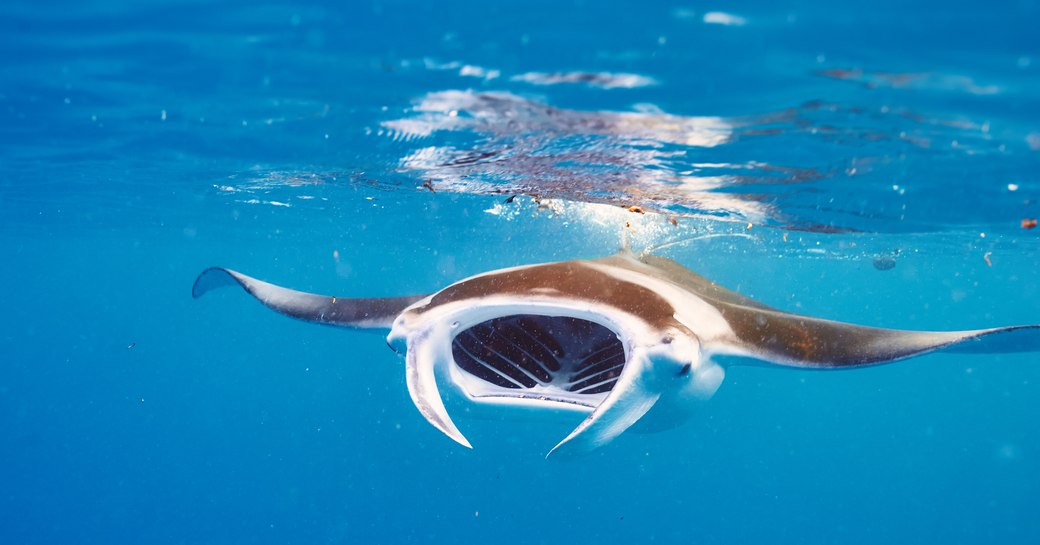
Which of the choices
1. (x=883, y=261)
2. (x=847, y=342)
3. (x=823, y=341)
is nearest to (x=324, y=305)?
(x=823, y=341)

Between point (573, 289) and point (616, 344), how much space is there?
4.82 feet

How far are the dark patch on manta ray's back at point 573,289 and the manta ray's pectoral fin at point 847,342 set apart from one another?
2.22 ft

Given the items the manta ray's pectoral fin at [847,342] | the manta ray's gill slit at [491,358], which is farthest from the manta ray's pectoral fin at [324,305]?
the manta ray's pectoral fin at [847,342]

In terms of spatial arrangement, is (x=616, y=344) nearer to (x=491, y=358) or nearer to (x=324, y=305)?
(x=491, y=358)

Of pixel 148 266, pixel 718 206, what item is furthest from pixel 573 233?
pixel 148 266

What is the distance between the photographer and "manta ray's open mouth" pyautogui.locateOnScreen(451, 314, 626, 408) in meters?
5.43

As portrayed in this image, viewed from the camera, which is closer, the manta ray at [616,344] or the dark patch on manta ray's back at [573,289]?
the manta ray at [616,344]

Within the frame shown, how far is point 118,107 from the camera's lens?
28.8ft

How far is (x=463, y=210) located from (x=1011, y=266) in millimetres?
24195

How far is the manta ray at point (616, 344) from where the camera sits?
13.5 ft

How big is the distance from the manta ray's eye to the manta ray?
0.7 inches

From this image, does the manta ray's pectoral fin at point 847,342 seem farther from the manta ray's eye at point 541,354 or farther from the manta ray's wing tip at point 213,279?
the manta ray's wing tip at point 213,279

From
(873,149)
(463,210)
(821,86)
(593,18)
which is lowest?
(463,210)

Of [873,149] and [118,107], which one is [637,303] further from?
[118,107]
